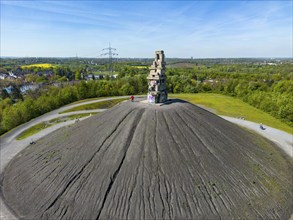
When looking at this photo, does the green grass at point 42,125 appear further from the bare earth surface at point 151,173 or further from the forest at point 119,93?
the bare earth surface at point 151,173

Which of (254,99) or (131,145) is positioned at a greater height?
(131,145)

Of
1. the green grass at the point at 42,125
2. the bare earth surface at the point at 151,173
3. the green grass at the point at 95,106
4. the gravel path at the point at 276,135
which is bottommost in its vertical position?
the green grass at the point at 95,106

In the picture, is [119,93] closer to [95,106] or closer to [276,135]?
[95,106]

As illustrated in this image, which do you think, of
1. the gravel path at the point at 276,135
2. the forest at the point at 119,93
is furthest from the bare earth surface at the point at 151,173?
the forest at the point at 119,93

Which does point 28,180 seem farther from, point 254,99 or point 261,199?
point 254,99

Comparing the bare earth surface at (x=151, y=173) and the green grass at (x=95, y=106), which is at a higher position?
the bare earth surface at (x=151, y=173)

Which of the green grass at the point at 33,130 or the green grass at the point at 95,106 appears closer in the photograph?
the green grass at the point at 33,130

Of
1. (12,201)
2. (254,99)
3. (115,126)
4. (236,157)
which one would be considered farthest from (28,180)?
(254,99)

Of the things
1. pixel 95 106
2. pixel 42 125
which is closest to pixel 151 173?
pixel 42 125
